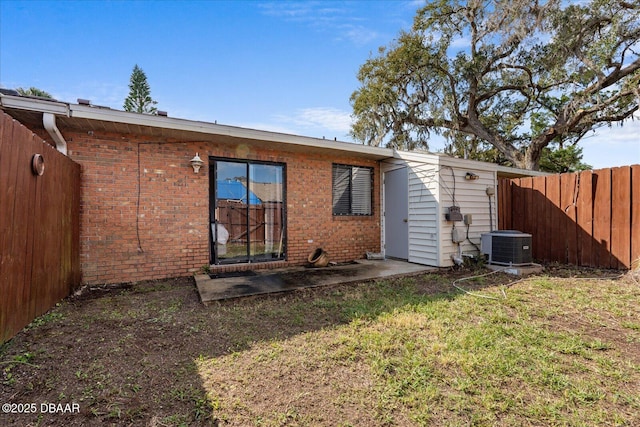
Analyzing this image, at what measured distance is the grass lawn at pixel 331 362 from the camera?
1.82m

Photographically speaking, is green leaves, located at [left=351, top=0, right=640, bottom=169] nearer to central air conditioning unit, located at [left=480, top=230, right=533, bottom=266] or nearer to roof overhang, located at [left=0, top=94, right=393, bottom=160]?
central air conditioning unit, located at [left=480, top=230, right=533, bottom=266]

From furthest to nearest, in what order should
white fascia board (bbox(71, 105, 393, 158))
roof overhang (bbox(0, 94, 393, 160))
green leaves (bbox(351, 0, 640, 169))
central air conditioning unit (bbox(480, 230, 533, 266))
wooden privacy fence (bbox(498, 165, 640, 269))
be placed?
green leaves (bbox(351, 0, 640, 169)), central air conditioning unit (bbox(480, 230, 533, 266)), wooden privacy fence (bbox(498, 165, 640, 269)), white fascia board (bbox(71, 105, 393, 158)), roof overhang (bbox(0, 94, 393, 160))

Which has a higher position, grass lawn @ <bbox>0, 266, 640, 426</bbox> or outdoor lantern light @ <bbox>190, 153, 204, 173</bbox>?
outdoor lantern light @ <bbox>190, 153, 204, 173</bbox>

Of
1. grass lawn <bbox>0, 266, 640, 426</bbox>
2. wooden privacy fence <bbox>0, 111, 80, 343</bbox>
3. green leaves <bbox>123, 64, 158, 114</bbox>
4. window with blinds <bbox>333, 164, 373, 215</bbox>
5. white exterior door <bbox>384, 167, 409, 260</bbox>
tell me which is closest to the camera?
grass lawn <bbox>0, 266, 640, 426</bbox>

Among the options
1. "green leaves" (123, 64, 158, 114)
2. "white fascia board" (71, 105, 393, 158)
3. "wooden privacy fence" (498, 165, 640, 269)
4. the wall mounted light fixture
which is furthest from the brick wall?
"green leaves" (123, 64, 158, 114)

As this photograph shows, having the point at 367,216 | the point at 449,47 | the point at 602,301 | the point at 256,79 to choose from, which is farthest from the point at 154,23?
the point at 449,47

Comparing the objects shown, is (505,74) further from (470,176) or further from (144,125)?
(144,125)

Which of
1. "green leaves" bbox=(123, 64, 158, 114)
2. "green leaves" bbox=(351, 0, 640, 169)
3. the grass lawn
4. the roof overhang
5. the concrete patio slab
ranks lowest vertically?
the grass lawn

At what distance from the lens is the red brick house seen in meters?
4.57

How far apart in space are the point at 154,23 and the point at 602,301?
10.5m

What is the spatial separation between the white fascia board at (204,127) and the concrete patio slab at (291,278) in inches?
101

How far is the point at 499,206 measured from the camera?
735 centimetres

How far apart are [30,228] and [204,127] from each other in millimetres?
2772

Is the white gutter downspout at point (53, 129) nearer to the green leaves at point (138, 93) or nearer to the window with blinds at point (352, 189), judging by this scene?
the window with blinds at point (352, 189)
